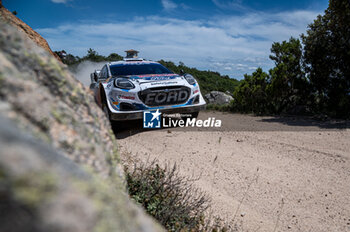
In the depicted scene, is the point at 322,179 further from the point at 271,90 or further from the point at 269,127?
the point at 271,90

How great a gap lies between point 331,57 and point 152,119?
6.81 metres

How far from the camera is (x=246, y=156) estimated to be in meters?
4.59

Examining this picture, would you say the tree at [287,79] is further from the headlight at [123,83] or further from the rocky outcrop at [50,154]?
the rocky outcrop at [50,154]

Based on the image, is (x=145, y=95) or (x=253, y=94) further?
(x=253, y=94)

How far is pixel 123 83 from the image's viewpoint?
576 centimetres

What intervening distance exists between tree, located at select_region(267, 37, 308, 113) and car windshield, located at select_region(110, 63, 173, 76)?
4.96 meters

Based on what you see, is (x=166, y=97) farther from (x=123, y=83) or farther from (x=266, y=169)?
(x=266, y=169)

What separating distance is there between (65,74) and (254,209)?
2.68m

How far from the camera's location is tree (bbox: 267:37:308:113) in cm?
980

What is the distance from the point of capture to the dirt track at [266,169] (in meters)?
2.94

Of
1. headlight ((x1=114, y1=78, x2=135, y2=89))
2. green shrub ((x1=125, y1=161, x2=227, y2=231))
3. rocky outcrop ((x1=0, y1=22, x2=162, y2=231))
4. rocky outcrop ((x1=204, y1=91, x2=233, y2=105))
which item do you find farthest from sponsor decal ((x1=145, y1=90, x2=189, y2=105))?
rocky outcrop ((x1=204, y1=91, x2=233, y2=105))

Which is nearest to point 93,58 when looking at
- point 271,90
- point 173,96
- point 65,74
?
point 271,90

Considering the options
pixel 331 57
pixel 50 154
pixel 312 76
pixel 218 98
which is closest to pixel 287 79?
pixel 312 76

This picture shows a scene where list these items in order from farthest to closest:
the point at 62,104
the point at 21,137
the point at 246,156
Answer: the point at 246,156 → the point at 62,104 → the point at 21,137
